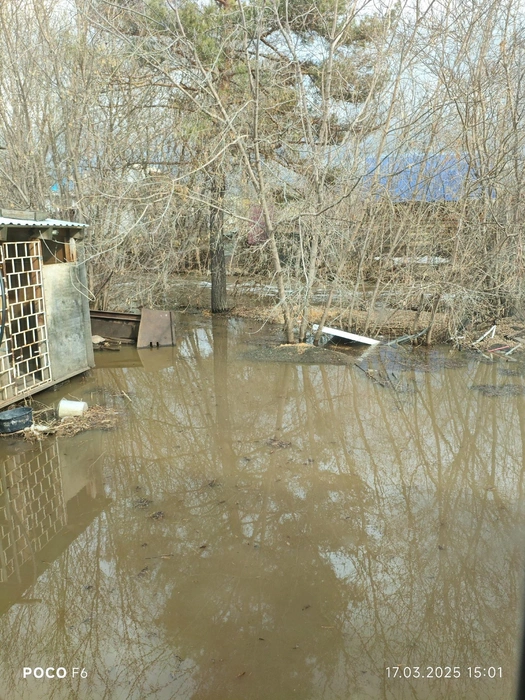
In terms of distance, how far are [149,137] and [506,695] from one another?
1213 cm

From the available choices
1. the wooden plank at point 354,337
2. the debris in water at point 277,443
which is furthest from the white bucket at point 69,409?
the wooden plank at point 354,337

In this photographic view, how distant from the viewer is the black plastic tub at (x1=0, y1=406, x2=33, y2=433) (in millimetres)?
6641

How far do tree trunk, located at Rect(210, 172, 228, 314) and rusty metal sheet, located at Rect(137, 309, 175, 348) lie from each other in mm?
2625

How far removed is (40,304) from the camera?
26.9 ft

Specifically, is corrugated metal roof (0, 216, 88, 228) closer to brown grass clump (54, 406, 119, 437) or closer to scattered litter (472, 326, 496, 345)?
brown grass clump (54, 406, 119, 437)

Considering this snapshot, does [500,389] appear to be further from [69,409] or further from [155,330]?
[155,330]

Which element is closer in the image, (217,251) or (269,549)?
(269,549)

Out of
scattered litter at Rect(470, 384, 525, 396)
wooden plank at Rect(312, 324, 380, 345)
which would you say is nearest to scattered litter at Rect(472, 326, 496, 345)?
wooden plank at Rect(312, 324, 380, 345)

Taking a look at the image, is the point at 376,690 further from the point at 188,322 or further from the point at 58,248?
the point at 188,322

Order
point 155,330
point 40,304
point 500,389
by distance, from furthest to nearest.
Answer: point 155,330
point 500,389
point 40,304

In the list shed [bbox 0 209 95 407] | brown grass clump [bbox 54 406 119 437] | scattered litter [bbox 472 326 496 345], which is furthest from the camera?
scattered litter [bbox 472 326 496 345]

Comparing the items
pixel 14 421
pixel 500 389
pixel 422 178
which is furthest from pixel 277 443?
pixel 422 178

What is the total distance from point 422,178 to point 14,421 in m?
8.30

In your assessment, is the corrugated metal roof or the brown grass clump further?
the corrugated metal roof
